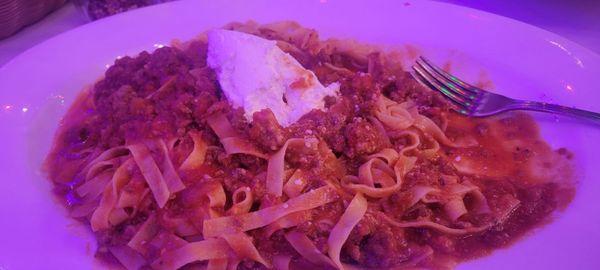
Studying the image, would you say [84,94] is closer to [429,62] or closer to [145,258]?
[145,258]

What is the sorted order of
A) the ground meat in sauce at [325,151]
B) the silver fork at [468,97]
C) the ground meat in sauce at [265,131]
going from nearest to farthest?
the ground meat in sauce at [325,151], the ground meat in sauce at [265,131], the silver fork at [468,97]

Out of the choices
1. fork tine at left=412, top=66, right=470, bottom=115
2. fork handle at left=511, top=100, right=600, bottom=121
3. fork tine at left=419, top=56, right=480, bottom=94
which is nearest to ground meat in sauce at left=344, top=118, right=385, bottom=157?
fork tine at left=412, top=66, right=470, bottom=115

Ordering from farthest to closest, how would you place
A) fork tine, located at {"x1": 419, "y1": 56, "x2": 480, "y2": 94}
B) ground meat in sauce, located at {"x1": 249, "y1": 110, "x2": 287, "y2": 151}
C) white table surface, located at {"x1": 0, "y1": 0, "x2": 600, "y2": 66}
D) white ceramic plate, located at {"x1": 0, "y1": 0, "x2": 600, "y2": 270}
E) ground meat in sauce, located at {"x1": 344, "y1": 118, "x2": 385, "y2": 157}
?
white table surface, located at {"x1": 0, "y1": 0, "x2": 600, "y2": 66}, fork tine, located at {"x1": 419, "y1": 56, "x2": 480, "y2": 94}, ground meat in sauce, located at {"x1": 344, "y1": 118, "x2": 385, "y2": 157}, ground meat in sauce, located at {"x1": 249, "y1": 110, "x2": 287, "y2": 151}, white ceramic plate, located at {"x1": 0, "y1": 0, "x2": 600, "y2": 270}

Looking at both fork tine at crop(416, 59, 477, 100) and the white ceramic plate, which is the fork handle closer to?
the white ceramic plate

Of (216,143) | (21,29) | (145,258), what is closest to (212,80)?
(216,143)

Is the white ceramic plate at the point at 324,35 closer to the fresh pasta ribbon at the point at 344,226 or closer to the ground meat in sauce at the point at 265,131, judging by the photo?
the fresh pasta ribbon at the point at 344,226

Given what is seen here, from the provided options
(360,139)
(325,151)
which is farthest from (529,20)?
(325,151)

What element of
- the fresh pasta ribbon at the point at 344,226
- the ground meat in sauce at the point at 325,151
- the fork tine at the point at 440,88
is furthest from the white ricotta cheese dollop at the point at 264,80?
the fork tine at the point at 440,88

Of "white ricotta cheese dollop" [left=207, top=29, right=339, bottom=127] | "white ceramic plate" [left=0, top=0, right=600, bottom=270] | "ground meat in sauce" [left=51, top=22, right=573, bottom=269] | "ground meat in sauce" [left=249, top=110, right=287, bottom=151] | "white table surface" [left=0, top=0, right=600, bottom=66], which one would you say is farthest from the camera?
"white table surface" [left=0, top=0, right=600, bottom=66]
